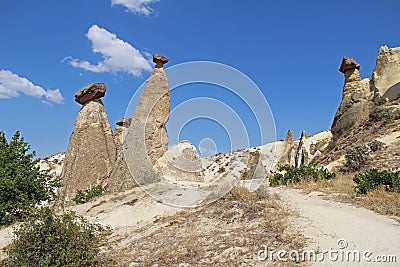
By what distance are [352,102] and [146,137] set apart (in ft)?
49.4

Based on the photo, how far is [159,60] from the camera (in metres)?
12.7

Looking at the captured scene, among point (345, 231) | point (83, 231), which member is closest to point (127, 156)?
point (83, 231)

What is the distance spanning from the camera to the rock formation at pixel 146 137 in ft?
37.6

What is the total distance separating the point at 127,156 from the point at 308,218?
6.84 m

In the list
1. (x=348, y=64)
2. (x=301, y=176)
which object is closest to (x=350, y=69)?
(x=348, y=64)

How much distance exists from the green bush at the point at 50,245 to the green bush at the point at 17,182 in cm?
480

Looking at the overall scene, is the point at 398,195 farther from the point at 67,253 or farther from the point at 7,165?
the point at 7,165

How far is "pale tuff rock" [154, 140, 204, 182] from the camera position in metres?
11.5

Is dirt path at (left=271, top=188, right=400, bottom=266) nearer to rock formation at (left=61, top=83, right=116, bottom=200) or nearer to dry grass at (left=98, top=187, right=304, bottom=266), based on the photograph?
dry grass at (left=98, top=187, right=304, bottom=266)

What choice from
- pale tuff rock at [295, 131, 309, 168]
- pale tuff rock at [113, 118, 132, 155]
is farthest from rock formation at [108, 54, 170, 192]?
pale tuff rock at [295, 131, 309, 168]

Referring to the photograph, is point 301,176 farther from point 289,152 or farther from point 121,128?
point 121,128

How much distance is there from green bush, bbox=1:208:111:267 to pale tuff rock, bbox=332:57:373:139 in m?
18.2

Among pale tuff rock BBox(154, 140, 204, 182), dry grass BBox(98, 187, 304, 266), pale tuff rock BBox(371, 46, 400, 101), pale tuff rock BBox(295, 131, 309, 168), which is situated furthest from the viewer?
pale tuff rock BBox(295, 131, 309, 168)

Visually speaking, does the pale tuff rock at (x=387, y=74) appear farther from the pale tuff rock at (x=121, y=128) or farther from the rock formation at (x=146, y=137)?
the pale tuff rock at (x=121, y=128)
